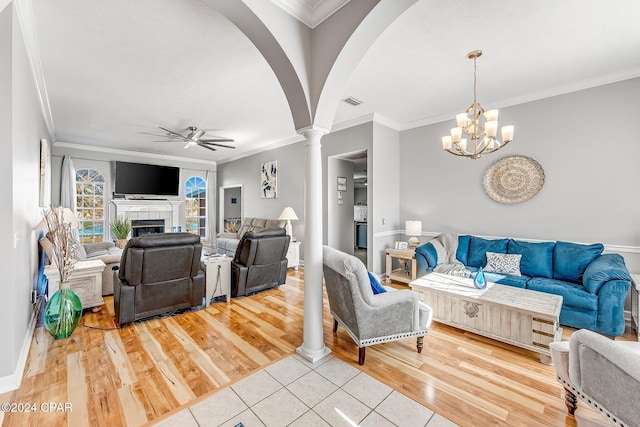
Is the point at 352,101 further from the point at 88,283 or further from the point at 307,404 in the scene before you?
the point at 88,283

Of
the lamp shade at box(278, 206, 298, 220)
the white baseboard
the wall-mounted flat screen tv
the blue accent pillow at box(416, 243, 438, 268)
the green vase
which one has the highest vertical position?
the wall-mounted flat screen tv

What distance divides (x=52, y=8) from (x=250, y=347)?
3.35 metres

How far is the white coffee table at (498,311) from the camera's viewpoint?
237 centimetres

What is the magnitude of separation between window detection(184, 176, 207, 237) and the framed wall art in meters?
2.84

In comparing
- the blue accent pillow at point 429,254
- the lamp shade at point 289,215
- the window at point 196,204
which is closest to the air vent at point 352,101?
the blue accent pillow at point 429,254

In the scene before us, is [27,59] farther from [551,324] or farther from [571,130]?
[571,130]

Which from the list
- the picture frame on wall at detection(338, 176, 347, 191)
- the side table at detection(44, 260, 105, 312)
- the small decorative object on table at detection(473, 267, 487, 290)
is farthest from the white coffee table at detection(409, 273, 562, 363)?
the side table at detection(44, 260, 105, 312)

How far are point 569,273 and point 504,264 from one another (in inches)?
25.9

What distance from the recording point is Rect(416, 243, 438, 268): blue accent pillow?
3.99 metres

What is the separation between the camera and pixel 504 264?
3672mm

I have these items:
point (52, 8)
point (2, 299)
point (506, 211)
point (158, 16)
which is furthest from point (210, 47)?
point (506, 211)

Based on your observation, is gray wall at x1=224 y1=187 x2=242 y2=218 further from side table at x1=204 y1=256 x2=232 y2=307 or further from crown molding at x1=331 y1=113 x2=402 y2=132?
side table at x1=204 y1=256 x2=232 y2=307

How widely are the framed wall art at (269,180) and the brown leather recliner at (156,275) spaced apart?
3744 millimetres

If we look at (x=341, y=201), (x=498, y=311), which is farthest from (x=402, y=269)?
(x=498, y=311)
